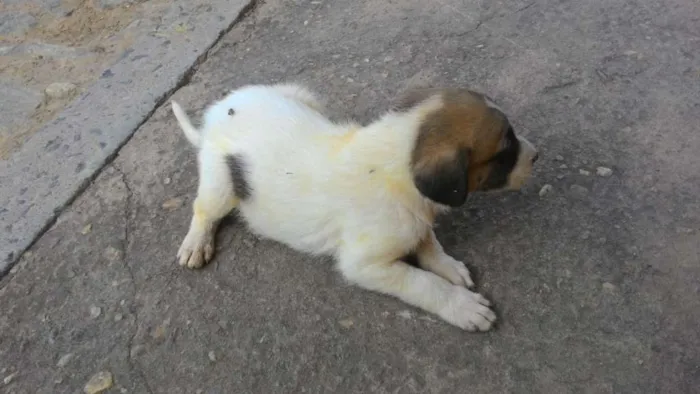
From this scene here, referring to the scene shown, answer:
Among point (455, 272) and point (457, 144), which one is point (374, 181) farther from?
point (455, 272)

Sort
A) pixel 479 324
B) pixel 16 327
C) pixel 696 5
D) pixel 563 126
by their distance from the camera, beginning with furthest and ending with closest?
pixel 696 5 → pixel 563 126 → pixel 16 327 → pixel 479 324

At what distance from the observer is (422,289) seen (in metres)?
3.42

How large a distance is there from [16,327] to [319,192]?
1772 mm

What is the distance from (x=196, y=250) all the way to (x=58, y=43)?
3.09 meters

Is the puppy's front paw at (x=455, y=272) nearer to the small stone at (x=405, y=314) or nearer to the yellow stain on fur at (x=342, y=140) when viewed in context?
the small stone at (x=405, y=314)

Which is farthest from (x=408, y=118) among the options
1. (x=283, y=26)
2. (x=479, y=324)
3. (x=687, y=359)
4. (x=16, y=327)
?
(x=283, y=26)

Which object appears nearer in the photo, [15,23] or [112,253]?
[112,253]

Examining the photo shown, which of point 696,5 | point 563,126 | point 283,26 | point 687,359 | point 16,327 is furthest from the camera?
point 283,26

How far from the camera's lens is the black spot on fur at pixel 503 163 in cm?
341

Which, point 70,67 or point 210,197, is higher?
point 210,197

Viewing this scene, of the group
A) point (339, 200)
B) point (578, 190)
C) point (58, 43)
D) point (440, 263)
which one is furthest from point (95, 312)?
point (58, 43)

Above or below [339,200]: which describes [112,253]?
below

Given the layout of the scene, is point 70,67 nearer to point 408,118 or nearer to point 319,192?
point 319,192

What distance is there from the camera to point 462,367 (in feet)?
10.6
